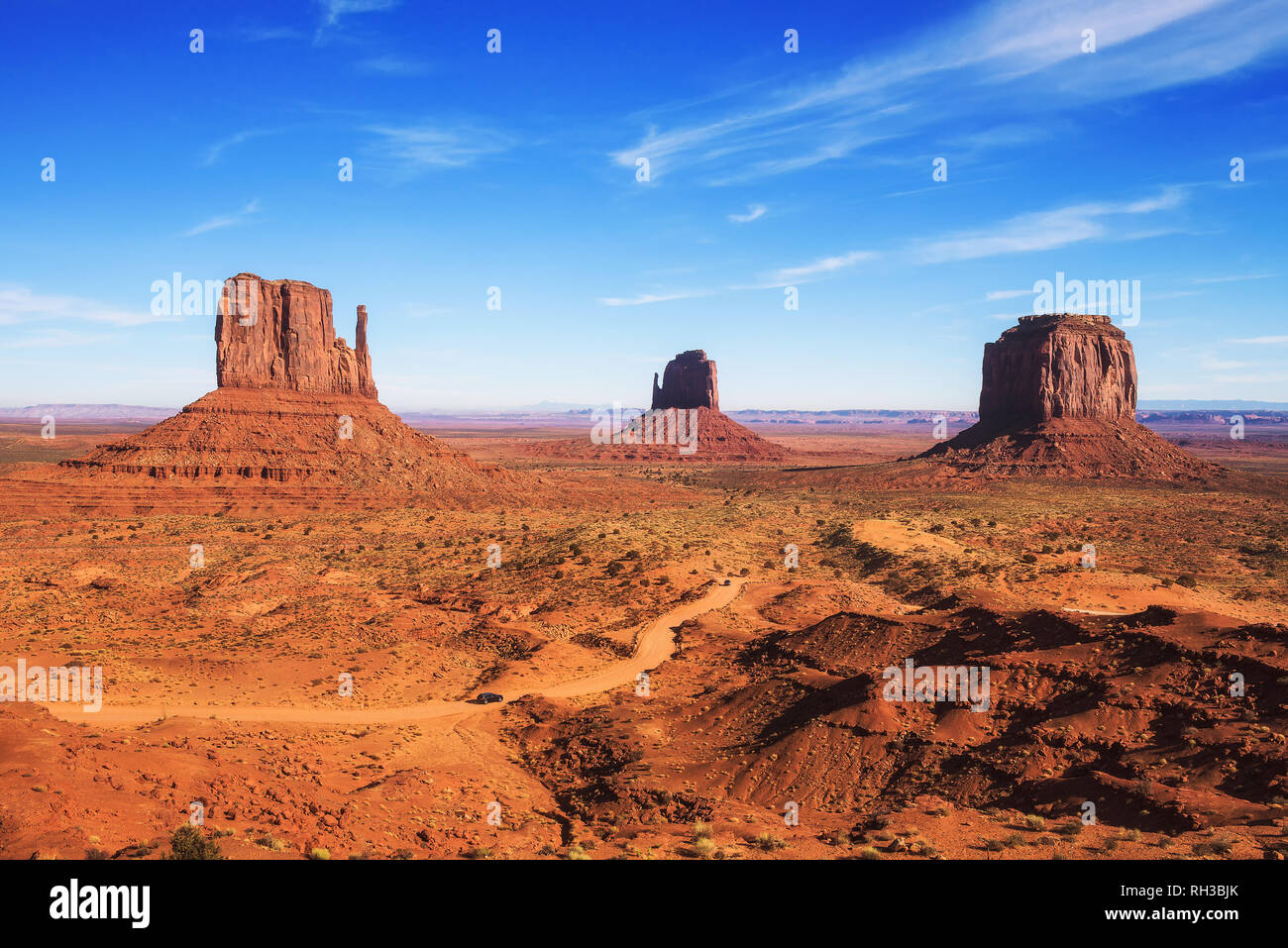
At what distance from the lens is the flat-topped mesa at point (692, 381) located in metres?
161

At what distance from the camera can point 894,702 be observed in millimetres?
19828

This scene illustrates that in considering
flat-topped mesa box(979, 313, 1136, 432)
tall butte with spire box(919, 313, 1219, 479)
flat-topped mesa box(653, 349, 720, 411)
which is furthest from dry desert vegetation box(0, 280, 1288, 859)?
flat-topped mesa box(653, 349, 720, 411)

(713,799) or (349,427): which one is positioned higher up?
(349,427)

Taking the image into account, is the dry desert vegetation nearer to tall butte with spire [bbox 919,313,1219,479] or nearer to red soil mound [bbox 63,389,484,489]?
red soil mound [bbox 63,389,484,489]


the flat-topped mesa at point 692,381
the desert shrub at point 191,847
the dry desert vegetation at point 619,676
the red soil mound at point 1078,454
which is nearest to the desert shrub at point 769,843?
the dry desert vegetation at point 619,676

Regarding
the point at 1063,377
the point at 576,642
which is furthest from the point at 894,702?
the point at 1063,377

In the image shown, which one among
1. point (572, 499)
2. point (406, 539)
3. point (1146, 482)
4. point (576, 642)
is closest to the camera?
point (576, 642)

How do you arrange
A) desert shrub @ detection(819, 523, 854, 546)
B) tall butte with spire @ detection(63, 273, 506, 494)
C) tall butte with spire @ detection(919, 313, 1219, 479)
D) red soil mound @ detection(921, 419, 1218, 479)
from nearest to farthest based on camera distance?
desert shrub @ detection(819, 523, 854, 546) → tall butte with spire @ detection(63, 273, 506, 494) → red soil mound @ detection(921, 419, 1218, 479) → tall butte with spire @ detection(919, 313, 1219, 479)

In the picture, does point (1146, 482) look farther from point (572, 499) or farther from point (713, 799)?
point (713, 799)

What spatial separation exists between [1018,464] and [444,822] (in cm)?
8753

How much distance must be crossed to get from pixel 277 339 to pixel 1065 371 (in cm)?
9266

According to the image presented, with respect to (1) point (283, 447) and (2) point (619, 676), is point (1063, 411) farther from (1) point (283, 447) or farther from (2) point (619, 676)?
(1) point (283, 447)

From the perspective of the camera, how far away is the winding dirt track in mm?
20969

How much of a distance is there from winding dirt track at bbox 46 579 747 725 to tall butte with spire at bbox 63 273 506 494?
44.4m
